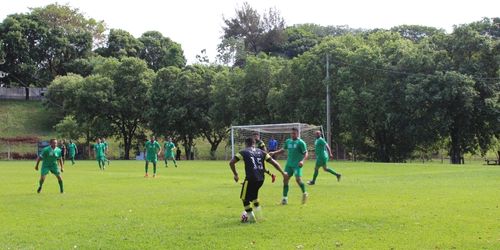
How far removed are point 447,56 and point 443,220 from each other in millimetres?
45178

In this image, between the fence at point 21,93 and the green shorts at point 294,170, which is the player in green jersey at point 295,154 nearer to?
the green shorts at point 294,170

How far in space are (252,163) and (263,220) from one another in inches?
49.8

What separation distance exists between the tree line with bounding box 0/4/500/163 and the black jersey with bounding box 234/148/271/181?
40761 millimetres

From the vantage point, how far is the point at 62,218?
14.3 metres

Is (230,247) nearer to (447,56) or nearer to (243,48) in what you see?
(447,56)

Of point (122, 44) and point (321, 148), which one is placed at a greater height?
point (122, 44)

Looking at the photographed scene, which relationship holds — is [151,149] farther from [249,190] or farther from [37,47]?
[37,47]

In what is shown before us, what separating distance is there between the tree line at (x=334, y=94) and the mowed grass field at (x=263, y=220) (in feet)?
107

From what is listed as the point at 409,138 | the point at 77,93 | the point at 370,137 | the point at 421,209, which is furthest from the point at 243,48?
the point at 421,209

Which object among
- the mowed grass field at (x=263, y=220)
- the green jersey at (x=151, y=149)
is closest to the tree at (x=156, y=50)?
the green jersey at (x=151, y=149)

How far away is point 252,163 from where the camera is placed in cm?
1326

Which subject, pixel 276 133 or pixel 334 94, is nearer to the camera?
pixel 276 133

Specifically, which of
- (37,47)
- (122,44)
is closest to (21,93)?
(37,47)

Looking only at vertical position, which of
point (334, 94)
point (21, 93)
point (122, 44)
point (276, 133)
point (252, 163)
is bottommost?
point (252, 163)
